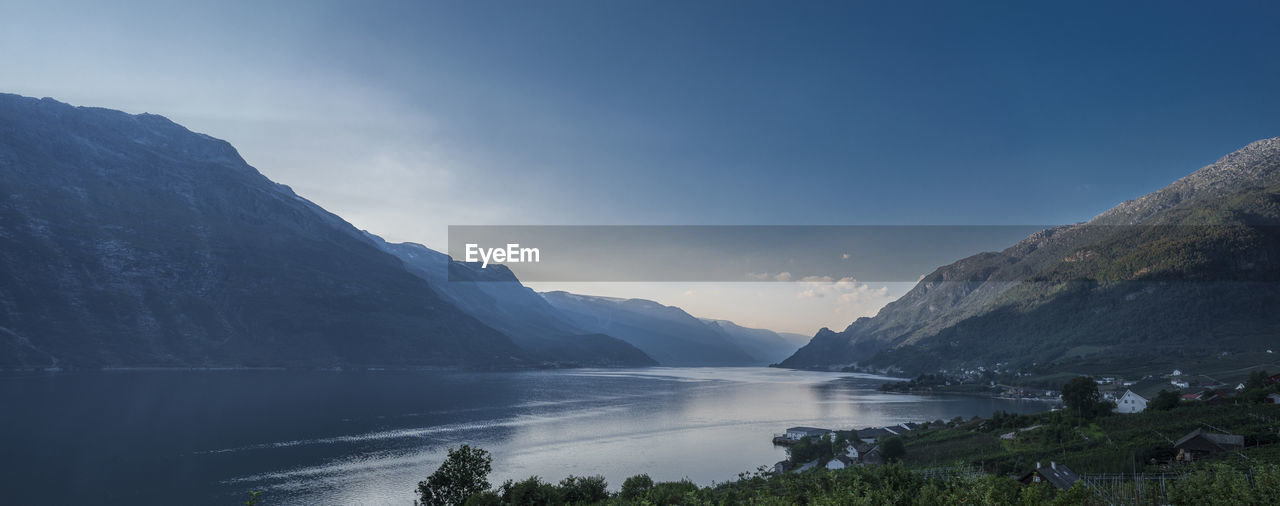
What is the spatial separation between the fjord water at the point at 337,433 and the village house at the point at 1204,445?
4408 cm

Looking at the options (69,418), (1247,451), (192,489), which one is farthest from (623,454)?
(69,418)

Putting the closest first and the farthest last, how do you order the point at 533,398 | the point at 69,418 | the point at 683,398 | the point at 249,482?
the point at 249,482, the point at 69,418, the point at 533,398, the point at 683,398

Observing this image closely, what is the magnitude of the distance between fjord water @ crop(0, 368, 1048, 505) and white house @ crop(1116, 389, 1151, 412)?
29205mm

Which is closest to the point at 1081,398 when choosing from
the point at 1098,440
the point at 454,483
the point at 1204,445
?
the point at 1098,440

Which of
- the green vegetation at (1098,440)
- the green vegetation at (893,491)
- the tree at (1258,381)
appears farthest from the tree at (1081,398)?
the green vegetation at (893,491)

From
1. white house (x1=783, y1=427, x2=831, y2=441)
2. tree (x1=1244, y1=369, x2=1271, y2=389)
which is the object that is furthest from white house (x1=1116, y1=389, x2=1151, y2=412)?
white house (x1=783, y1=427, x2=831, y2=441)

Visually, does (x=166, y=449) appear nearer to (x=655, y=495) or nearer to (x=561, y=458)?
(x=561, y=458)

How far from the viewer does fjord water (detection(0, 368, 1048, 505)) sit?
63.4 meters

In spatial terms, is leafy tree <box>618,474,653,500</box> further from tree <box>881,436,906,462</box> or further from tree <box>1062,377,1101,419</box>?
tree <box>1062,377,1101,419</box>

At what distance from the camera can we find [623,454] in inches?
3361

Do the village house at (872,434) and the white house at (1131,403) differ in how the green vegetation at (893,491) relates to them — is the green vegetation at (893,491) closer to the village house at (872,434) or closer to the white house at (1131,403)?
the village house at (872,434)

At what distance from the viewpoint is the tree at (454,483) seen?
46.5 meters

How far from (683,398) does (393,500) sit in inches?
4800

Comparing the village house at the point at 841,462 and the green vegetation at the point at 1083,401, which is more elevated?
the green vegetation at the point at 1083,401
